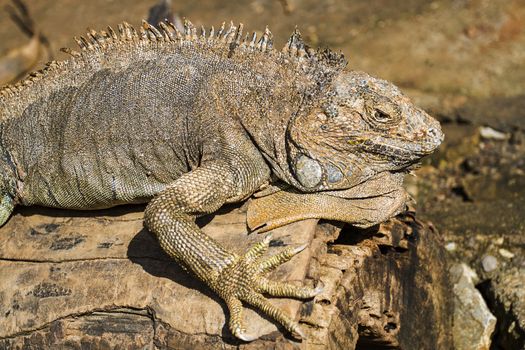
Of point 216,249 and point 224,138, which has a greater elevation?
point 224,138

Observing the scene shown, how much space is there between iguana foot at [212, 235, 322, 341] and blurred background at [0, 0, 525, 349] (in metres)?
2.04

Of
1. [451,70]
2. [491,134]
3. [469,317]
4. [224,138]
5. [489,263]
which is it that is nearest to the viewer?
[224,138]

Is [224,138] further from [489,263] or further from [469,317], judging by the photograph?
[489,263]

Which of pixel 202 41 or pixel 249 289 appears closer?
pixel 249 289

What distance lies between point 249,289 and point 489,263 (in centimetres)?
259

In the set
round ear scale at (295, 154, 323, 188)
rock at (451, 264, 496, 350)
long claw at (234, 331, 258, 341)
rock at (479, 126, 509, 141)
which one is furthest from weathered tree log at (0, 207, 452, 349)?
rock at (479, 126, 509, 141)

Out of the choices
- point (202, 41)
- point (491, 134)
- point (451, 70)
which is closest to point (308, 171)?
point (202, 41)

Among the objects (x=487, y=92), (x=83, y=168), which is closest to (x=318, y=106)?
(x=83, y=168)

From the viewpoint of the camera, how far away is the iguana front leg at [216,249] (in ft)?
11.3

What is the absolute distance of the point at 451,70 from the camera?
845 cm

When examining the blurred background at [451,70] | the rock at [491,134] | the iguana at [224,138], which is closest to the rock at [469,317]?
the blurred background at [451,70]

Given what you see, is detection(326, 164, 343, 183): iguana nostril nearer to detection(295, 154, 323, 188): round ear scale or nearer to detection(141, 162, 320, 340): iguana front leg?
detection(295, 154, 323, 188): round ear scale

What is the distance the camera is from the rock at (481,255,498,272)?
5.29 meters

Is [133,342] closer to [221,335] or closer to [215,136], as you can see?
[221,335]
